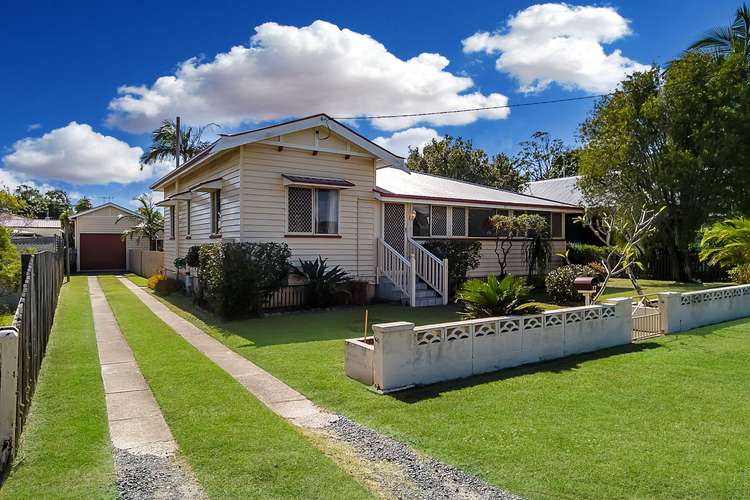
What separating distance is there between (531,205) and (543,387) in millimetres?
12750

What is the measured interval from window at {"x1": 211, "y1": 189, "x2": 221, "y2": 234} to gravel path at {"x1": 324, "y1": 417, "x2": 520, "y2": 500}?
424 inches

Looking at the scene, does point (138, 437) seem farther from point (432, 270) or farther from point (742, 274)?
point (742, 274)

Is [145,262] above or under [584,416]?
above

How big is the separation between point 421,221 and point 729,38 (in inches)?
588

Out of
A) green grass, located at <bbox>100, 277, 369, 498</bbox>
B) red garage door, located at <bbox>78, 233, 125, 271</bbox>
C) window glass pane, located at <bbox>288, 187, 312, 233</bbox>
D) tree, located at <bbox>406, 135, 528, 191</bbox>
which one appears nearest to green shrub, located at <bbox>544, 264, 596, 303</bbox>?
window glass pane, located at <bbox>288, 187, 312, 233</bbox>

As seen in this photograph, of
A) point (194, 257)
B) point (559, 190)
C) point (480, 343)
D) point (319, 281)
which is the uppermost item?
point (559, 190)

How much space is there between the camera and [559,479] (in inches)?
140

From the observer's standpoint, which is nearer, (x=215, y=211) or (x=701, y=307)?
(x=701, y=307)

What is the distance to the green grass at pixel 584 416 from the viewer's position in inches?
142

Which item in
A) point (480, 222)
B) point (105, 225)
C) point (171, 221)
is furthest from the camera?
point (105, 225)

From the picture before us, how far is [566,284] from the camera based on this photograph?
13.2m

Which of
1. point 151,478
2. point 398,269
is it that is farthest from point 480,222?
point 151,478

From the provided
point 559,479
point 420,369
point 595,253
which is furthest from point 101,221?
point 559,479

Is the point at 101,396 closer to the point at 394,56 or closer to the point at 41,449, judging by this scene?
the point at 41,449
